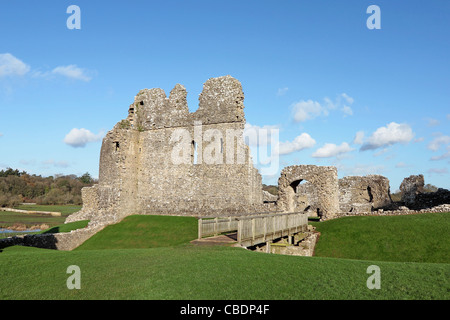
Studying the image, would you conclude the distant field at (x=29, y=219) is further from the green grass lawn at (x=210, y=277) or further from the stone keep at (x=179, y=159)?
the green grass lawn at (x=210, y=277)

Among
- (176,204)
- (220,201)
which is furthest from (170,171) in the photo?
(220,201)

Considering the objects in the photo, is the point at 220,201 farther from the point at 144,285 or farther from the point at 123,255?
the point at 144,285

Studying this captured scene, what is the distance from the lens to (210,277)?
28.2ft

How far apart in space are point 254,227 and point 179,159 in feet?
44.5

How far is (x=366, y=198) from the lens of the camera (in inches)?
1510

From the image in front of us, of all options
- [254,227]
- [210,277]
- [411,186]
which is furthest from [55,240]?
[411,186]

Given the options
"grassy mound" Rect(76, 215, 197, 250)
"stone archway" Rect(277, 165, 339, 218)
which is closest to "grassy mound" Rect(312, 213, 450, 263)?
"stone archway" Rect(277, 165, 339, 218)

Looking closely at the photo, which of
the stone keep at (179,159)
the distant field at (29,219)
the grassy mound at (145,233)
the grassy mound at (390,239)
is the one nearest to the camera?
the grassy mound at (390,239)

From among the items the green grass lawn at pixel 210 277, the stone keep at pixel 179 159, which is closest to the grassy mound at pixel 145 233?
the stone keep at pixel 179 159

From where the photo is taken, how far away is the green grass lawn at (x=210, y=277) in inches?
294

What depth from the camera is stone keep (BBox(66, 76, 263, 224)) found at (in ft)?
82.0

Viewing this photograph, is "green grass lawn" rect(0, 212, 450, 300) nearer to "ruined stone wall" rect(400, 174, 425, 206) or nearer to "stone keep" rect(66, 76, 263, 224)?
"stone keep" rect(66, 76, 263, 224)

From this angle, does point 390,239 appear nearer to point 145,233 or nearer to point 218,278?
point 218,278

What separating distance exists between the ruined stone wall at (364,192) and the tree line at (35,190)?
217ft
